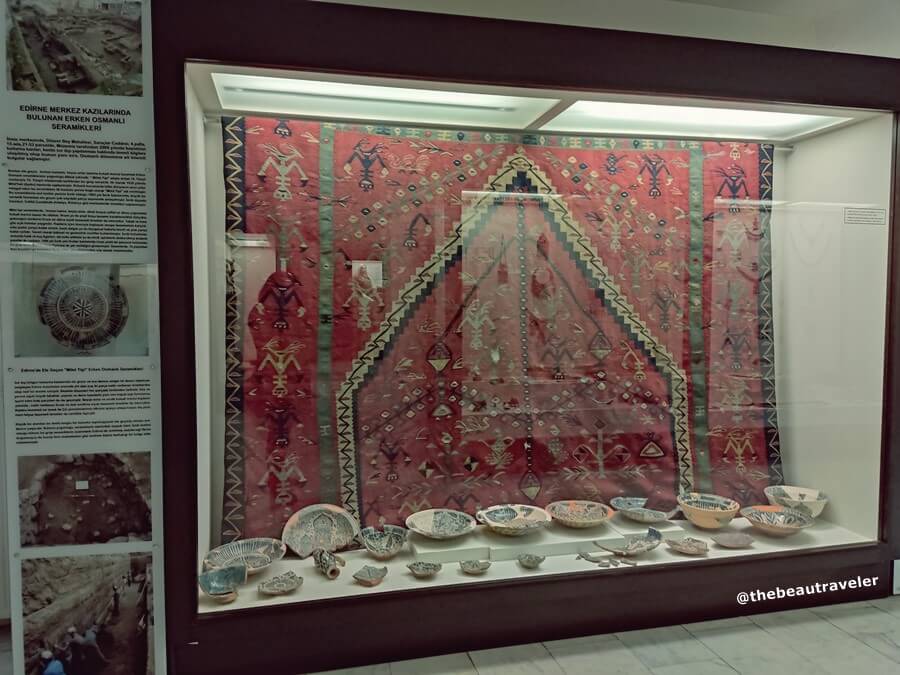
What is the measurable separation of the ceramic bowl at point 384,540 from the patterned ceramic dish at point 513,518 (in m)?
0.37

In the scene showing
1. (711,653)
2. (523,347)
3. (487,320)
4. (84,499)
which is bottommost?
(711,653)

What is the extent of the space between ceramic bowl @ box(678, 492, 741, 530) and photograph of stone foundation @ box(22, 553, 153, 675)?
2.30 meters

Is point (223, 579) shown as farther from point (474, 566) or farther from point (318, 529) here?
point (474, 566)

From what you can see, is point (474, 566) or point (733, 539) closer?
point (474, 566)

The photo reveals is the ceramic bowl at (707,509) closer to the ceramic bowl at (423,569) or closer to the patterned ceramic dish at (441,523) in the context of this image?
the patterned ceramic dish at (441,523)

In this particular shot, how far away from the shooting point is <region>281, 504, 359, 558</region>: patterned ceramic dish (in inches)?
95.4

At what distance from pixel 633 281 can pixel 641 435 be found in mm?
743

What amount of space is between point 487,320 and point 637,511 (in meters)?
1.14

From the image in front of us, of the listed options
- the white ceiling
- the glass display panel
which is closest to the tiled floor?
the glass display panel

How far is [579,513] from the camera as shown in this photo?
272cm

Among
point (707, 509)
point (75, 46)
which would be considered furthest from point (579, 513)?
point (75, 46)

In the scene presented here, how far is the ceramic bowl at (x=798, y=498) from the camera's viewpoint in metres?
2.87

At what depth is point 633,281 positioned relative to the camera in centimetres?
278

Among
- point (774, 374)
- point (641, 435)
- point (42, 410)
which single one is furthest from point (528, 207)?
point (42, 410)
